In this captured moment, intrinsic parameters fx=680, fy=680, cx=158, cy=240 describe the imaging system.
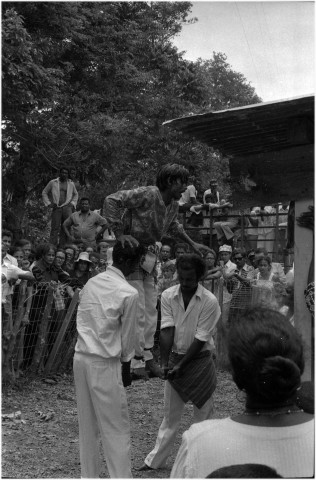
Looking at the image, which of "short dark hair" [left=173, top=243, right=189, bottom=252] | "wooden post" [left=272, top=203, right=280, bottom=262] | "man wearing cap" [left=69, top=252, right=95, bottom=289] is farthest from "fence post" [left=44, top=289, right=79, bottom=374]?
"wooden post" [left=272, top=203, right=280, bottom=262]

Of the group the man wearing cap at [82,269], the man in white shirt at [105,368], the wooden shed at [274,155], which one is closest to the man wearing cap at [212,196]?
the man wearing cap at [82,269]

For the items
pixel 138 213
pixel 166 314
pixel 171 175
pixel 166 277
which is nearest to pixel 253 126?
pixel 171 175

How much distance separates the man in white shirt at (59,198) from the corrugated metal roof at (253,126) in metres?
8.64

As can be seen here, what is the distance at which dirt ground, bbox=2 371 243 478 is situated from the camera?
5992mm

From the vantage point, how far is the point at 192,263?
5695 mm

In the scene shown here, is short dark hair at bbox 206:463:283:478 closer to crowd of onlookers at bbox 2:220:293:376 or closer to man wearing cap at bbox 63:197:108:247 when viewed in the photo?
crowd of onlookers at bbox 2:220:293:376

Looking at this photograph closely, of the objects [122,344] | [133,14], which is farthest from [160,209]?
[133,14]

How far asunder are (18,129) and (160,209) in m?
7.84

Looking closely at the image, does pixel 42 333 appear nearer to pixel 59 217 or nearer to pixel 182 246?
pixel 182 246

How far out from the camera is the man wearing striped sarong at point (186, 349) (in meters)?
5.72

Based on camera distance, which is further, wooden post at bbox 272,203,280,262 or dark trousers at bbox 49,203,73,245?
wooden post at bbox 272,203,280,262

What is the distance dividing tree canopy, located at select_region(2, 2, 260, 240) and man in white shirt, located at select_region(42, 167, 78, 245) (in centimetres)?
58

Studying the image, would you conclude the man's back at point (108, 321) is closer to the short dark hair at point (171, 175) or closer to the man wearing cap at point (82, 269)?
the short dark hair at point (171, 175)

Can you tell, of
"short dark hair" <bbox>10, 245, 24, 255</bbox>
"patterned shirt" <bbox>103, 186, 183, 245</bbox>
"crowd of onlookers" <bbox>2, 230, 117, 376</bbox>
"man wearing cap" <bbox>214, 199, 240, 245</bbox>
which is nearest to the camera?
"patterned shirt" <bbox>103, 186, 183, 245</bbox>
